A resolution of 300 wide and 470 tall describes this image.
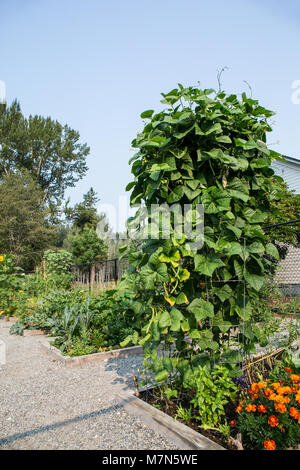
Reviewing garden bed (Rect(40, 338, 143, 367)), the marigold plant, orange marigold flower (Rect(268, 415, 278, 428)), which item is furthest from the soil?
garden bed (Rect(40, 338, 143, 367))

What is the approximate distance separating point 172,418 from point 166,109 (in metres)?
1.87

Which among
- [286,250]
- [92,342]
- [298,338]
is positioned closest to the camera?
[298,338]

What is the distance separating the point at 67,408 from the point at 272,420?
60.4 inches

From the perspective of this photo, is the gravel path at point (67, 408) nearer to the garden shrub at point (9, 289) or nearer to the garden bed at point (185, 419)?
the garden bed at point (185, 419)

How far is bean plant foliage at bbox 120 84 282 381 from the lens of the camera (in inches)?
63.4

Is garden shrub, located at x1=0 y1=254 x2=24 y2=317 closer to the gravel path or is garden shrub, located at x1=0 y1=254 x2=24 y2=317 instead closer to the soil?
the gravel path

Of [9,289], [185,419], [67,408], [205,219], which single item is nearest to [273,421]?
[185,419]

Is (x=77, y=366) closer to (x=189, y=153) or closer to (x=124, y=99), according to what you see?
(x=189, y=153)

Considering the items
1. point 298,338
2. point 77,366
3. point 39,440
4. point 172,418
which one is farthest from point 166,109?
point 77,366

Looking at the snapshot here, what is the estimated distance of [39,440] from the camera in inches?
69.1

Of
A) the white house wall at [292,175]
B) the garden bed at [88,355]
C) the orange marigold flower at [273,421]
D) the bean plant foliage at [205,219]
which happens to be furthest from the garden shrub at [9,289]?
the white house wall at [292,175]

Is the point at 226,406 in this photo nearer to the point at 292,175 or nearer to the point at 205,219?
the point at 205,219

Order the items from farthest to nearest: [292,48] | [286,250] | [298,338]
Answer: [286,250] → [292,48] → [298,338]

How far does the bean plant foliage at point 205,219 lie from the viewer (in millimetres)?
1609
